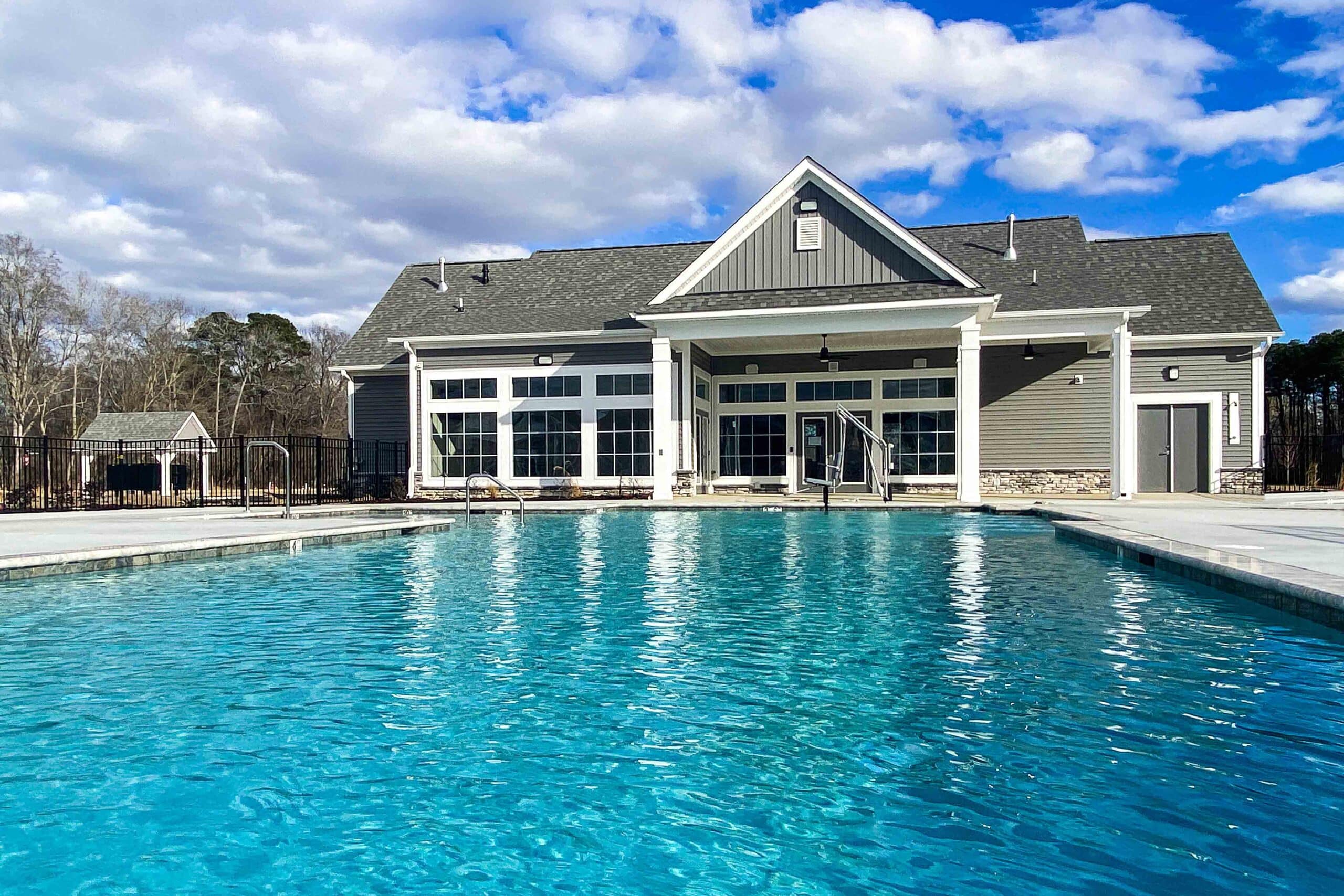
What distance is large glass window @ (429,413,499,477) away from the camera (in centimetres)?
2212

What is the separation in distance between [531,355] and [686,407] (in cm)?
413

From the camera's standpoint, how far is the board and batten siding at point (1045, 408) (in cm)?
2092

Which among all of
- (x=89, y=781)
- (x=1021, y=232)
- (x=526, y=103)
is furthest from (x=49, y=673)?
(x=1021, y=232)

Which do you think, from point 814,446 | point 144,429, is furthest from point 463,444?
point 144,429

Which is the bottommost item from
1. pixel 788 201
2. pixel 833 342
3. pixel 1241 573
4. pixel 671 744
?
pixel 671 744

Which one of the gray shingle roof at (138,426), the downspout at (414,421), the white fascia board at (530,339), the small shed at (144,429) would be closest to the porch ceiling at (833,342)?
the white fascia board at (530,339)

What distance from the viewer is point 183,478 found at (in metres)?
29.0

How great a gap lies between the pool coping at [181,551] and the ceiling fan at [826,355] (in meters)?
10.1

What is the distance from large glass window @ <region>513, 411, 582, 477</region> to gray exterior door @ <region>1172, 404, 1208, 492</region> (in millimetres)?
13645

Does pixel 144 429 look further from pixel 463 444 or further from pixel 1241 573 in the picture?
pixel 1241 573

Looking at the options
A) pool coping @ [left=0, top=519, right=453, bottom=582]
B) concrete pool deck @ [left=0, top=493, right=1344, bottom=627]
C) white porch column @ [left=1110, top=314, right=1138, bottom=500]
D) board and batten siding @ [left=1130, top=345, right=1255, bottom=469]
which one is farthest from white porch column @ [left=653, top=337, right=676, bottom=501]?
board and batten siding @ [left=1130, top=345, right=1255, bottom=469]

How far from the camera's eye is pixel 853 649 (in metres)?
5.71

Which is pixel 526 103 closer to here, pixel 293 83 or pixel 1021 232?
pixel 293 83

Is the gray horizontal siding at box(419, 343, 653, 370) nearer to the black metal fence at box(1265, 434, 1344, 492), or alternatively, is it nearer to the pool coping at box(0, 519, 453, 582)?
the pool coping at box(0, 519, 453, 582)
